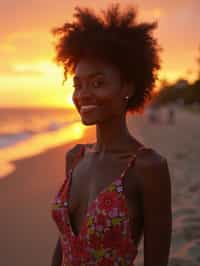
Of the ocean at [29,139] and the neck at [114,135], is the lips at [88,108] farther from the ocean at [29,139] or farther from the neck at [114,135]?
the ocean at [29,139]

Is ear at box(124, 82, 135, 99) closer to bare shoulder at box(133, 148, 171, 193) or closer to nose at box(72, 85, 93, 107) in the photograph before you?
nose at box(72, 85, 93, 107)

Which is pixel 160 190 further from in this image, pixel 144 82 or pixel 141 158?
pixel 144 82

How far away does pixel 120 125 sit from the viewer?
1646 millimetres

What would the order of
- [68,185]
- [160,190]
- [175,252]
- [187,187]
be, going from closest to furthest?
[160,190] < [68,185] < [175,252] < [187,187]

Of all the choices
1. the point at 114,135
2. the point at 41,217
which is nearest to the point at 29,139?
the point at 41,217

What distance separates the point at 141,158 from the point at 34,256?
3.27 metres

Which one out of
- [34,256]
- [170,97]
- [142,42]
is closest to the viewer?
[142,42]

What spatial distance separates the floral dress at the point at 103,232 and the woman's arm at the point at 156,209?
0.27 ft

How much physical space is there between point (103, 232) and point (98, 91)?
1.85ft

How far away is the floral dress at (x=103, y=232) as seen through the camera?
1.50m

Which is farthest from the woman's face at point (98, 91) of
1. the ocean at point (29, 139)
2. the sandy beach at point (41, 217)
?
the sandy beach at point (41, 217)

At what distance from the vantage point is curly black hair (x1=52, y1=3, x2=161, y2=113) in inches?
61.4

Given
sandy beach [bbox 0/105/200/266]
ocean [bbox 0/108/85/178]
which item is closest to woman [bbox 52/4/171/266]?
ocean [bbox 0/108/85/178]

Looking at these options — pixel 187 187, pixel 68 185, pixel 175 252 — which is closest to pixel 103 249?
pixel 68 185
